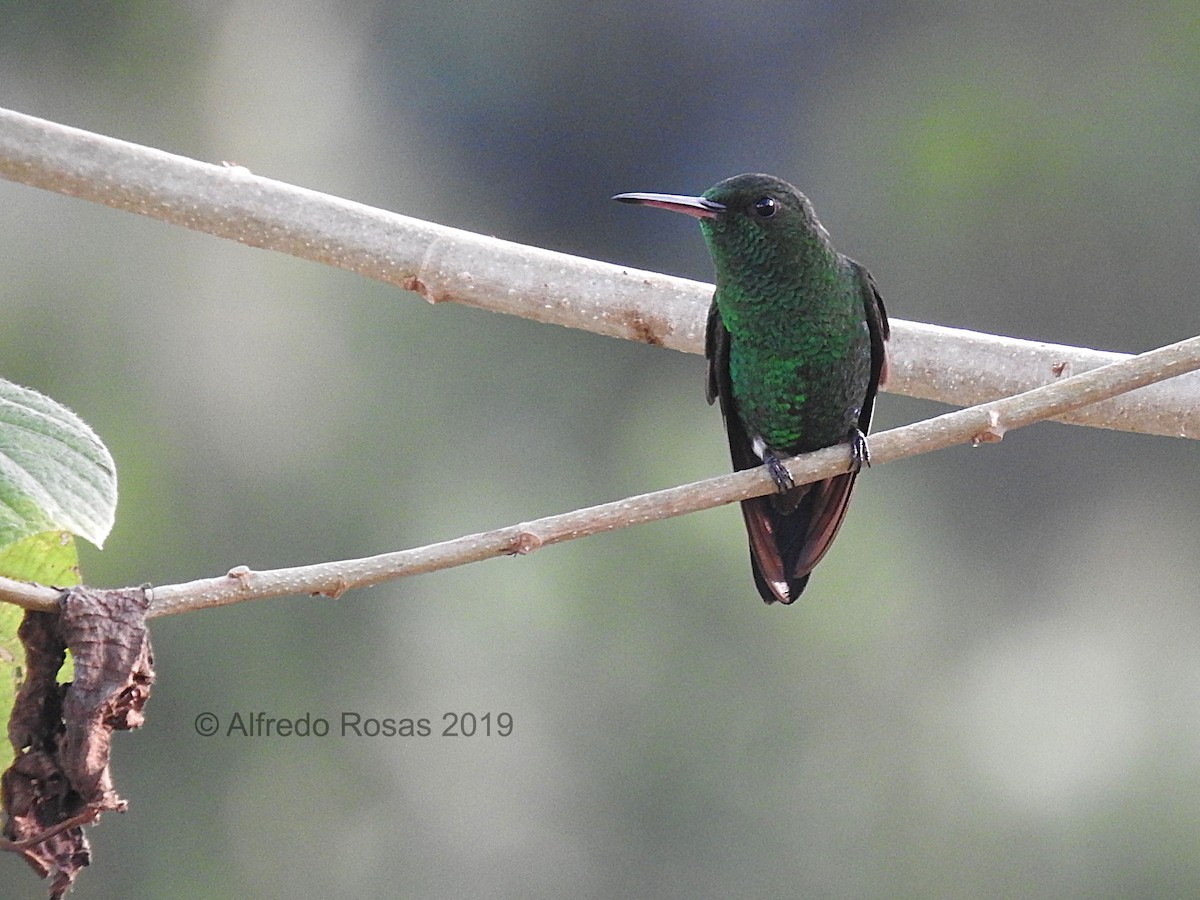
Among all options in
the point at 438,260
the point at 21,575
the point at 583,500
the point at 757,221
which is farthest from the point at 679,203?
the point at 583,500

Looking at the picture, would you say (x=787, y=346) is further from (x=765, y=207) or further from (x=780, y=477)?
(x=780, y=477)

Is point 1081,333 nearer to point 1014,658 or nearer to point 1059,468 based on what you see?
point 1059,468

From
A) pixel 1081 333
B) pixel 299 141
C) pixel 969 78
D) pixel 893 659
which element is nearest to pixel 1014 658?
pixel 893 659

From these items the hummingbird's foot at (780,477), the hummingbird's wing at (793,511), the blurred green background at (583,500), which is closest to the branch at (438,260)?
the hummingbird's foot at (780,477)

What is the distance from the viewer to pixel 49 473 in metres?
0.89

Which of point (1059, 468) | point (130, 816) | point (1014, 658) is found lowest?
point (130, 816)

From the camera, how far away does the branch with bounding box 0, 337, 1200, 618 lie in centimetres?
108

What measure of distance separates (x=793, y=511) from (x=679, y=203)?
0.60 m

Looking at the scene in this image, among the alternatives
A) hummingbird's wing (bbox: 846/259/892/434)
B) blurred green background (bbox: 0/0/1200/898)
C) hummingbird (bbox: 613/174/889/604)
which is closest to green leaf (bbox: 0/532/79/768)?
hummingbird (bbox: 613/174/889/604)

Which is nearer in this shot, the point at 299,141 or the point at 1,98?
the point at 1,98

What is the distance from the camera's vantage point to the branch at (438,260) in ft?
5.67

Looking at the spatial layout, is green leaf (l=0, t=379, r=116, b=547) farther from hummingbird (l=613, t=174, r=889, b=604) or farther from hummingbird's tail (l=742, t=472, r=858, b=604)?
hummingbird's tail (l=742, t=472, r=858, b=604)

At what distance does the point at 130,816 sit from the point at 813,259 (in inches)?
301

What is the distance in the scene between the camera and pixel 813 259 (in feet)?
7.13
